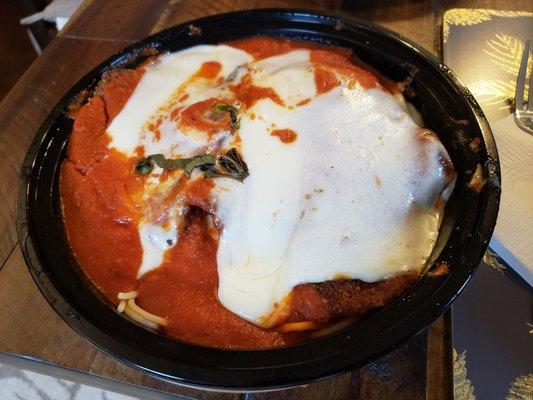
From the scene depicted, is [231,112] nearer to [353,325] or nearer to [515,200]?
[353,325]

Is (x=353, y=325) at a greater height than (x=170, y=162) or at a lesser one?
lesser

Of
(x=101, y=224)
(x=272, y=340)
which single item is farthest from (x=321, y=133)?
(x=101, y=224)

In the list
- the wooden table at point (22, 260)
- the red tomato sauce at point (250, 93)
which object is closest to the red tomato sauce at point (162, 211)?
the red tomato sauce at point (250, 93)

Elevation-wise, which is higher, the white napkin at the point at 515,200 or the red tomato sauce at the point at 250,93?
the red tomato sauce at the point at 250,93

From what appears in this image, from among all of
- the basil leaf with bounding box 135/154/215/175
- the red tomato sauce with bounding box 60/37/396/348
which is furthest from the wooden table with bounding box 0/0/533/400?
the basil leaf with bounding box 135/154/215/175

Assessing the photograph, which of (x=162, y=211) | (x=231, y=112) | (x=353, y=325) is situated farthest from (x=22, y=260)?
(x=353, y=325)

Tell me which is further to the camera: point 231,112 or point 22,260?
point 22,260

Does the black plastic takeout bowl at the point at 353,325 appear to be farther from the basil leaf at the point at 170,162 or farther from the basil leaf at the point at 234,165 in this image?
the basil leaf at the point at 234,165
